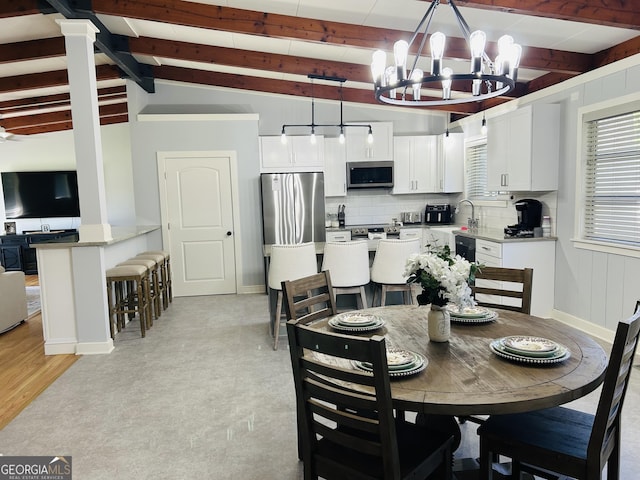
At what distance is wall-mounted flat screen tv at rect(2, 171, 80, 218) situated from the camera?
8.43 m

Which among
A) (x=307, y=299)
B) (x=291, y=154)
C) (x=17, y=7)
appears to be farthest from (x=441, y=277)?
(x=291, y=154)

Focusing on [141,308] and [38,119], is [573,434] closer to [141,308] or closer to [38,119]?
[141,308]

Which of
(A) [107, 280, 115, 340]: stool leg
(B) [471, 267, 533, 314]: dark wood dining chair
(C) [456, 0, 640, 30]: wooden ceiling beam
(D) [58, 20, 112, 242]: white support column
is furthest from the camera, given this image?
(A) [107, 280, 115, 340]: stool leg

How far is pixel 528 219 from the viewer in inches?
187

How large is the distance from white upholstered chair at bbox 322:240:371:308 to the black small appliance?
9.60 ft

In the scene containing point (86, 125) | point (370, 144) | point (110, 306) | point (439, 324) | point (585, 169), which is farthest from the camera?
point (370, 144)

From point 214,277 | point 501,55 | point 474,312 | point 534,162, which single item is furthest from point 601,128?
point 214,277

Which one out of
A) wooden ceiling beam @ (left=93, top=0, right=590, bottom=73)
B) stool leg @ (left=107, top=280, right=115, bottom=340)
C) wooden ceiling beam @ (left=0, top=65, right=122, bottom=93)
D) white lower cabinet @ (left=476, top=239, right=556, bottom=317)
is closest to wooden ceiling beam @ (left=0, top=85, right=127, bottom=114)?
wooden ceiling beam @ (left=0, top=65, right=122, bottom=93)

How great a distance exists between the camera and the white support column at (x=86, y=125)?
12.6 feet

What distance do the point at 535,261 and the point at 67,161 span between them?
28.0 feet

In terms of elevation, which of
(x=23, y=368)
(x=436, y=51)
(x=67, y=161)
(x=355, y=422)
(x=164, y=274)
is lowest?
(x=23, y=368)

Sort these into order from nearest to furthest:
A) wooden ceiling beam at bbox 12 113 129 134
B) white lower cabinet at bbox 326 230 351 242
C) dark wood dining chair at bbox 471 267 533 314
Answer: dark wood dining chair at bbox 471 267 533 314 < white lower cabinet at bbox 326 230 351 242 < wooden ceiling beam at bbox 12 113 129 134

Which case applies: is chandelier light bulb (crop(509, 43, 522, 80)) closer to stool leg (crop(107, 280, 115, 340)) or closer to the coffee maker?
the coffee maker

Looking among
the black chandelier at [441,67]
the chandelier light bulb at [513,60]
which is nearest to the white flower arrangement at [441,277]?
the black chandelier at [441,67]
